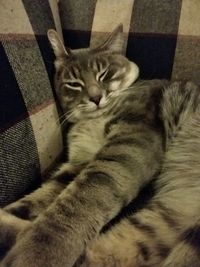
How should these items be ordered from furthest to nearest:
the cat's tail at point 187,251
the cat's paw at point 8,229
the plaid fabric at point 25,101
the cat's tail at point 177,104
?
the cat's tail at point 177,104 < the plaid fabric at point 25,101 < the cat's paw at point 8,229 < the cat's tail at point 187,251

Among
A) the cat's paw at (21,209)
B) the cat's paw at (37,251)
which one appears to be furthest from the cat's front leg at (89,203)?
the cat's paw at (21,209)

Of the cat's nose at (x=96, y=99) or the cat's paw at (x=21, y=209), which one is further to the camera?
the cat's nose at (x=96, y=99)

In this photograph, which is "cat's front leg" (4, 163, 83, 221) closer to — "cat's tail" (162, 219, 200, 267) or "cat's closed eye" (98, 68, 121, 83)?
"cat's closed eye" (98, 68, 121, 83)

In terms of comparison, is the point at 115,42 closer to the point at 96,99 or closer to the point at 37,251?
the point at 96,99

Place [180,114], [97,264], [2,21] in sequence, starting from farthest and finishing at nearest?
1. [180,114]
2. [2,21]
3. [97,264]

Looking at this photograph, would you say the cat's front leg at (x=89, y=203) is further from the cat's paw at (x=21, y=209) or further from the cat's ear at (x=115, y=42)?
the cat's ear at (x=115, y=42)

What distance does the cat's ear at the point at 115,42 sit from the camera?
149 centimetres

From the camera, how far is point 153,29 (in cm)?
152

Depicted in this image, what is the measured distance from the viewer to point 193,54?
150cm

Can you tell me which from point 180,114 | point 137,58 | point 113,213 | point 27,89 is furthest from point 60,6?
point 113,213

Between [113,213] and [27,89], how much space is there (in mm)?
437

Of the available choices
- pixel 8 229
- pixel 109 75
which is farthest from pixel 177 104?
pixel 8 229

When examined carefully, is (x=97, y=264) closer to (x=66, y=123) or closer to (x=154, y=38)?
(x=66, y=123)

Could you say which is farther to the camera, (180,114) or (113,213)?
(180,114)
